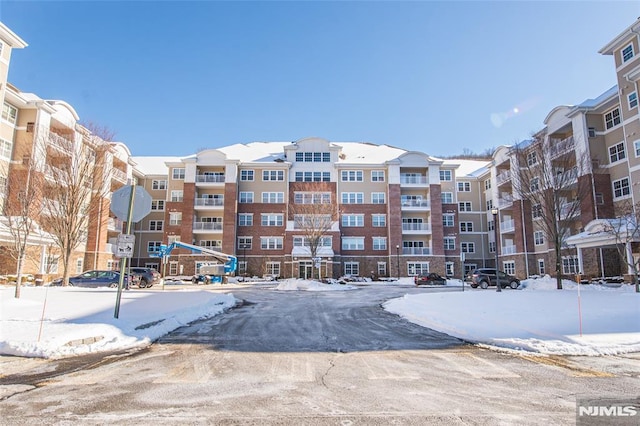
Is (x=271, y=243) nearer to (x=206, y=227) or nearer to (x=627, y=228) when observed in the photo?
(x=206, y=227)

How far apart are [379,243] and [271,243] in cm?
1507

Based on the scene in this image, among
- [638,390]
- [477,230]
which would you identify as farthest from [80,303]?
[477,230]

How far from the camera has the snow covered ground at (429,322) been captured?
8484mm

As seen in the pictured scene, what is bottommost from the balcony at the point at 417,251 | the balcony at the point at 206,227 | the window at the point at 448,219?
the balcony at the point at 417,251

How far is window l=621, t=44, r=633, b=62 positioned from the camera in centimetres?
3295

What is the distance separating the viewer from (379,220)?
54.1 meters

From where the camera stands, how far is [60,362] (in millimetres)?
7277

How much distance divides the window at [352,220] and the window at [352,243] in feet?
6.85

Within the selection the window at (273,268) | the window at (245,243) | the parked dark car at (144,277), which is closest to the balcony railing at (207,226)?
the window at (245,243)

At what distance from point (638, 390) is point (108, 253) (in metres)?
50.6

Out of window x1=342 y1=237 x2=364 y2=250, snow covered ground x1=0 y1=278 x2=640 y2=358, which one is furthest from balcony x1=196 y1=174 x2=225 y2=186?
snow covered ground x1=0 y1=278 x2=640 y2=358

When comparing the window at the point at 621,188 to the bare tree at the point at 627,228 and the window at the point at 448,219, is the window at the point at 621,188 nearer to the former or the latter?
the bare tree at the point at 627,228

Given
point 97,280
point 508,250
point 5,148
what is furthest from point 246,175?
point 508,250

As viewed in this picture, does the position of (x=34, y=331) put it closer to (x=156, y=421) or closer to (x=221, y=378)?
(x=221, y=378)
